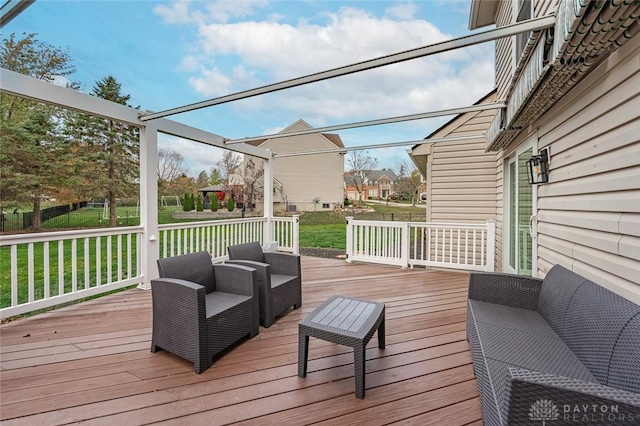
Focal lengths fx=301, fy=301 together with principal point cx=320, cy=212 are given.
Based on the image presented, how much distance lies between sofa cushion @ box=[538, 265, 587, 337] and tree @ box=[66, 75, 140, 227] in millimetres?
8036

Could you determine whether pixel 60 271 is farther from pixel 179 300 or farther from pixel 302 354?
pixel 302 354

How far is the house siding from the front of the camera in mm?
1694

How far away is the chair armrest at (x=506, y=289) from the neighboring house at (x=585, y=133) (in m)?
0.36

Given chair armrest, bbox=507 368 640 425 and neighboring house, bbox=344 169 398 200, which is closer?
chair armrest, bbox=507 368 640 425

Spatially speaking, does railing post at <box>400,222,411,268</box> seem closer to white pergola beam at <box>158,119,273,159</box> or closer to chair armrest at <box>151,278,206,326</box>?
white pergola beam at <box>158,119,273,159</box>

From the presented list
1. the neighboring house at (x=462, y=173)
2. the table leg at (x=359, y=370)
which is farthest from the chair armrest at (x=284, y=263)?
the neighboring house at (x=462, y=173)

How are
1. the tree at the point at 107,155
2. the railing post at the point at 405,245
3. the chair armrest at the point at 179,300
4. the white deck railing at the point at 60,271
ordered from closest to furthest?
the chair armrest at the point at 179,300 → the white deck railing at the point at 60,271 → the railing post at the point at 405,245 → the tree at the point at 107,155

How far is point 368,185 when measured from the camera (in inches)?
972

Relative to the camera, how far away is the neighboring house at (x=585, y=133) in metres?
1.64

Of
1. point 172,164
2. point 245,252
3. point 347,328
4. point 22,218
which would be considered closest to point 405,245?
point 245,252

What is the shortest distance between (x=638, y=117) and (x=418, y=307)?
2.69 meters

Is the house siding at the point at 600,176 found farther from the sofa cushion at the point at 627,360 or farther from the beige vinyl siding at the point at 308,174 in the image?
the beige vinyl siding at the point at 308,174

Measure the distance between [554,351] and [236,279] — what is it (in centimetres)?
250

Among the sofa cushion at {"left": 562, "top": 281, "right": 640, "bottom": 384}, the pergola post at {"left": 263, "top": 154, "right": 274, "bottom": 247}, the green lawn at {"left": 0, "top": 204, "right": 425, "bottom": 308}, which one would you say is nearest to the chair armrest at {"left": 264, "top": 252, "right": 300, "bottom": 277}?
the green lawn at {"left": 0, "top": 204, "right": 425, "bottom": 308}
